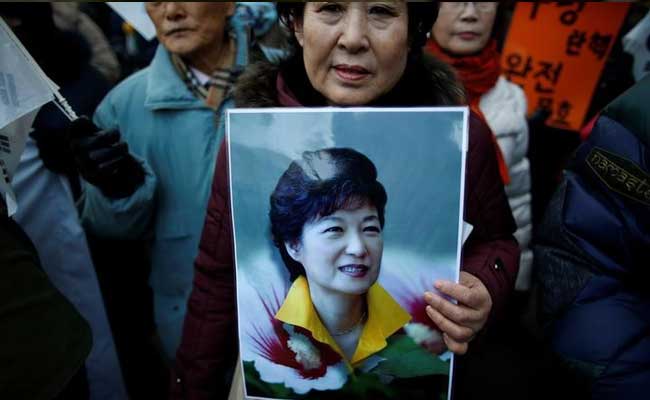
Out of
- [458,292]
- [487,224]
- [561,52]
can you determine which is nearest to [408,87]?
[487,224]

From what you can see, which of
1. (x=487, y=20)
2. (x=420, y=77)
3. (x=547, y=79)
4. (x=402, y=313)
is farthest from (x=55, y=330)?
(x=547, y=79)

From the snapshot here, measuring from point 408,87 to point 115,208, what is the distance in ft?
3.12

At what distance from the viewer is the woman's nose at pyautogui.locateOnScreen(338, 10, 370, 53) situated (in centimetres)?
94

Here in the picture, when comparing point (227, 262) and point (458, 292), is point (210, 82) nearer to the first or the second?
point (227, 262)

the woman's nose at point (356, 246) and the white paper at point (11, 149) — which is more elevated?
the white paper at point (11, 149)

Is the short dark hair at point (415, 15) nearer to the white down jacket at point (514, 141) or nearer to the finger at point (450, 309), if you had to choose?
the finger at point (450, 309)

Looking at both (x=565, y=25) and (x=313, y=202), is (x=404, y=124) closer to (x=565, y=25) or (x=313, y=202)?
(x=313, y=202)

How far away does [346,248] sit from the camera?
884 mm

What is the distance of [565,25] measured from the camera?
8.28 ft

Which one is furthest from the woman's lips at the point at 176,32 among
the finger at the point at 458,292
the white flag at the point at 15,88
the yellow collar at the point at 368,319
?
the finger at the point at 458,292

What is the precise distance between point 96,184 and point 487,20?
162 centimetres

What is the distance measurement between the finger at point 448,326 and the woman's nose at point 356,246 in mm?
152

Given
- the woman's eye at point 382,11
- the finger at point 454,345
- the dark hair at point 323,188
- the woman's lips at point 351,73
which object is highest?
the woman's eye at point 382,11

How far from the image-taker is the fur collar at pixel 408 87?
3.56ft
